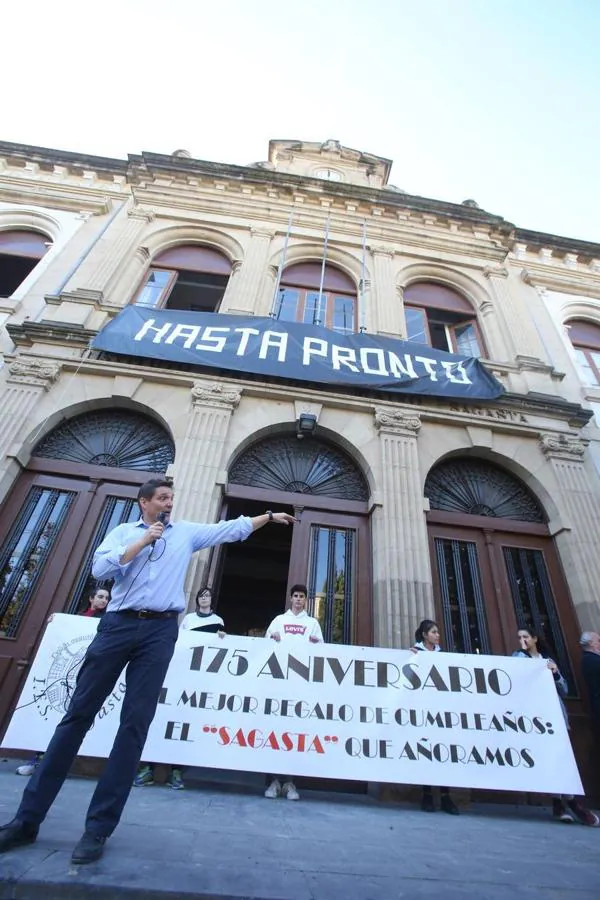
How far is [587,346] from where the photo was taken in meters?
10.2

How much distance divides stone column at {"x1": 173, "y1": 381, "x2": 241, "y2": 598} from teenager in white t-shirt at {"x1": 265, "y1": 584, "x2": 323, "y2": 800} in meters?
1.29

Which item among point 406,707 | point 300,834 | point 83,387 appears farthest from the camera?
point 83,387

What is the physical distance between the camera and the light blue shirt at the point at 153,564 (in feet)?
8.10

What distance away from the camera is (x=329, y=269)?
10.6 meters

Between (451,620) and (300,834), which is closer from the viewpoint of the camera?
(300,834)

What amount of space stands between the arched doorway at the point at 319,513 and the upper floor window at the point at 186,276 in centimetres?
447

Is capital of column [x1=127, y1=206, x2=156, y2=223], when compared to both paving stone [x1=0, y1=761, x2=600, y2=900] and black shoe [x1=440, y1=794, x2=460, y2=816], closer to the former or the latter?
paving stone [x1=0, y1=761, x2=600, y2=900]

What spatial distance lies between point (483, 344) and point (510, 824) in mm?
8401

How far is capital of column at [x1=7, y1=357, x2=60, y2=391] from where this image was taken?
274 inches

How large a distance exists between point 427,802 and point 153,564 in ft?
12.7

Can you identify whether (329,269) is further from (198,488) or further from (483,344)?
(198,488)

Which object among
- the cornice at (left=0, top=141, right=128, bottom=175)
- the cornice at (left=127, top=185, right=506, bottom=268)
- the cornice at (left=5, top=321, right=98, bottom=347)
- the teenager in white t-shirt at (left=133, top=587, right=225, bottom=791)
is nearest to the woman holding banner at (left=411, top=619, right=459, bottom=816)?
the teenager in white t-shirt at (left=133, top=587, right=225, bottom=791)

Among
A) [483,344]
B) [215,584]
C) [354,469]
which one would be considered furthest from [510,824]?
[483,344]

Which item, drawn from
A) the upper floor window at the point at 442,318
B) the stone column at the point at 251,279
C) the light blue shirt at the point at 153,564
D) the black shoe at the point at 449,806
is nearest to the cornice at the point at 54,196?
the stone column at the point at 251,279
